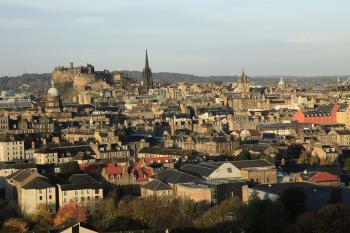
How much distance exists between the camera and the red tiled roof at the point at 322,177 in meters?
50.5

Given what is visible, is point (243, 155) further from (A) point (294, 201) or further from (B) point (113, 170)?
(A) point (294, 201)

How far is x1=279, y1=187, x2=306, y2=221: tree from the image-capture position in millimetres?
41125

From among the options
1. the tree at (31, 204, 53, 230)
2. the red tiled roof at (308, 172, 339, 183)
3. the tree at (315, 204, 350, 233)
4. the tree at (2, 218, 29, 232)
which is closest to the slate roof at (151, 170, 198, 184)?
the red tiled roof at (308, 172, 339, 183)

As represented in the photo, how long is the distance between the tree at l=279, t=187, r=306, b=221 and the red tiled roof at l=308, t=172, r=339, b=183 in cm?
892

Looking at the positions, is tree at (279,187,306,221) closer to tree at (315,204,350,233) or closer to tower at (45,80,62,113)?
Answer: tree at (315,204,350,233)

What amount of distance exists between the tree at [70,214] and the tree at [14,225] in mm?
1803

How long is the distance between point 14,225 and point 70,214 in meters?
3.03

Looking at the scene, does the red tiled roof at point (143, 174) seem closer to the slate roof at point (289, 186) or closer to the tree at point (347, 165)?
the slate roof at point (289, 186)

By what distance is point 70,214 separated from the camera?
43.6m

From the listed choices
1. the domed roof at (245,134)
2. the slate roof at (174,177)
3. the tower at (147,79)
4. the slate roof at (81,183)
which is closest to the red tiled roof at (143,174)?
the slate roof at (174,177)

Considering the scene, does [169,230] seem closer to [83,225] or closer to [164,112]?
[83,225]

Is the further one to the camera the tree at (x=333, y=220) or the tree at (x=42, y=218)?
the tree at (x=42, y=218)

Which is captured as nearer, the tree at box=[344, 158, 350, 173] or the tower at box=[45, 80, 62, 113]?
the tree at box=[344, 158, 350, 173]

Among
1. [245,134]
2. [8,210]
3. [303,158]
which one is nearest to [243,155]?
[303,158]
